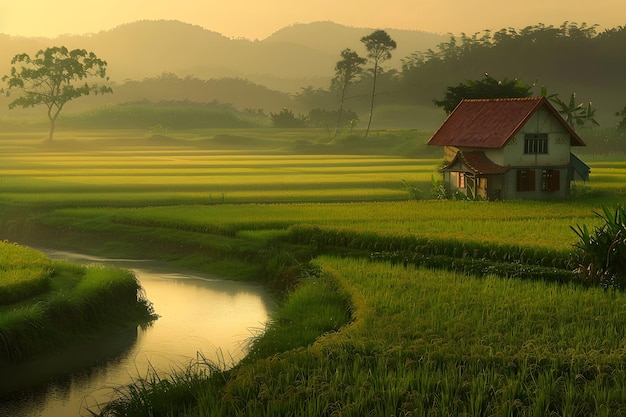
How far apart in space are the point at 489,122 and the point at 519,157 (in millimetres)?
2528

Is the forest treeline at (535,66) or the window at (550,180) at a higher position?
the forest treeline at (535,66)

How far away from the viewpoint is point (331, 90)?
13725 cm

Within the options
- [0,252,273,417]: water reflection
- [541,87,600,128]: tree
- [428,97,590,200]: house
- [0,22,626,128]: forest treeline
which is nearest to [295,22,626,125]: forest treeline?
[0,22,626,128]: forest treeline

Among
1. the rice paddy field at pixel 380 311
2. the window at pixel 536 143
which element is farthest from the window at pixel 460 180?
the window at pixel 536 143

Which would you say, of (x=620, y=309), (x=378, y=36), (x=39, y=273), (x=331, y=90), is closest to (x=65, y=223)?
(x=39, y=273)

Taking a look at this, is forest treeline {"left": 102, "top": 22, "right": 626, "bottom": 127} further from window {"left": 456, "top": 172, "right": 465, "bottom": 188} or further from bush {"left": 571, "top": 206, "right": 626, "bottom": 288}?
bush {"left": 571, "top": 206, "right": 626, "bottom": 288}

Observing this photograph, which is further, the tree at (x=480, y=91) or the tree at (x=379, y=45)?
the tree at (x=379, y=45)

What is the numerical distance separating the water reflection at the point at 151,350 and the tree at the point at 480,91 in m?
28.0

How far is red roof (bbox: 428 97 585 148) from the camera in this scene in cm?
3709

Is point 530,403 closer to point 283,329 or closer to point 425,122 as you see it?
point 283,329

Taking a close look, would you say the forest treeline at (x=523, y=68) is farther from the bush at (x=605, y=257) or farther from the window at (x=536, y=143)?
the bush at (x=605, y=257)

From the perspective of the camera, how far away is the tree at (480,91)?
48344mm

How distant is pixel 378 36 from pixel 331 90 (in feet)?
185

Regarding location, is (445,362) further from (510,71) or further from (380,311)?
(510,71)
